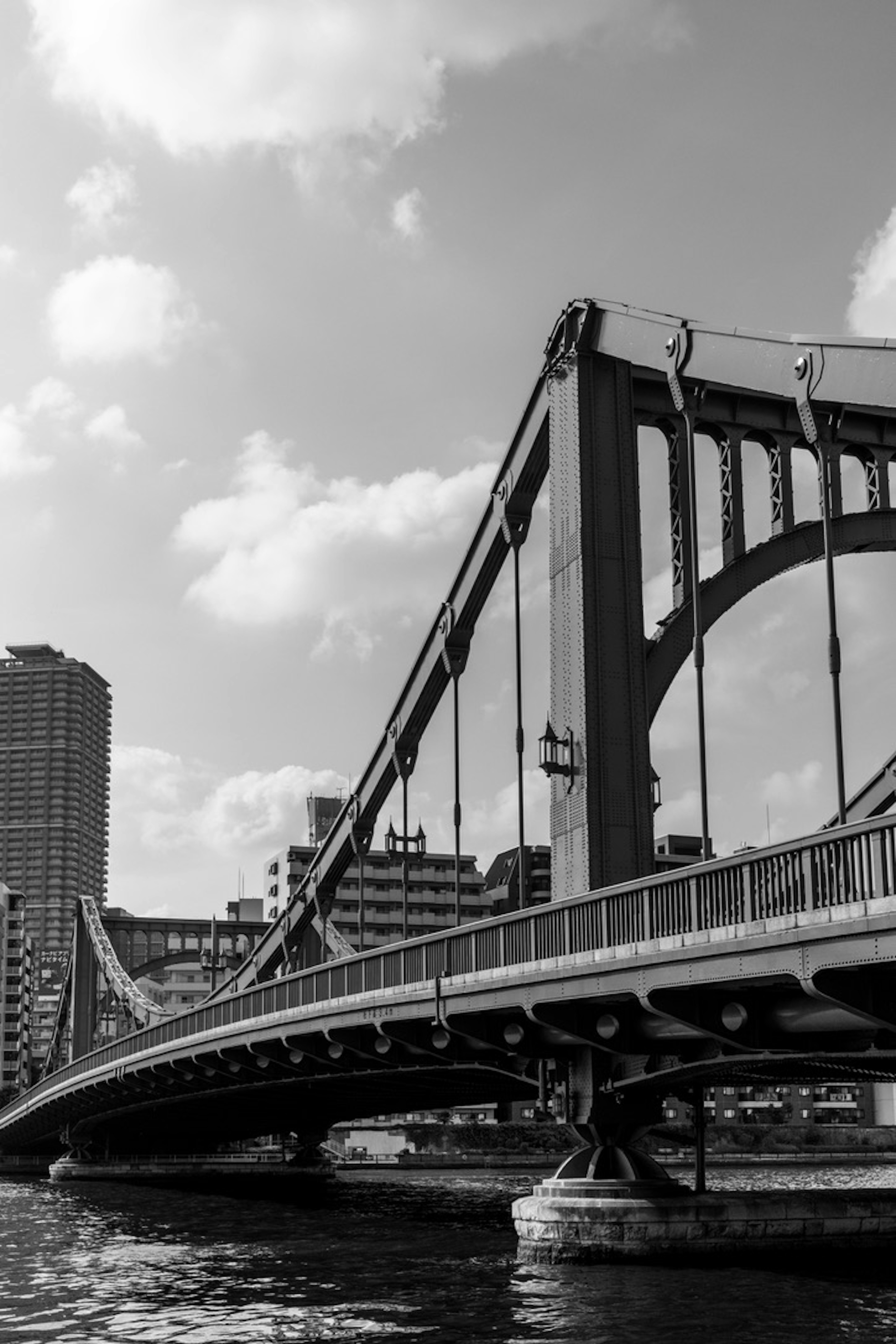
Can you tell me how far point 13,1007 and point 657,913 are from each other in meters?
178

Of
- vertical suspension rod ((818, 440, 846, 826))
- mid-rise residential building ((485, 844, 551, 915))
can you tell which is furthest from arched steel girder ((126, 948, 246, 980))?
vertical suspension rod ((818, 440, 846, 826))

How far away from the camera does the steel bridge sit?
22.7 meters

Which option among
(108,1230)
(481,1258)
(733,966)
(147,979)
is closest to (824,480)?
(733,966)

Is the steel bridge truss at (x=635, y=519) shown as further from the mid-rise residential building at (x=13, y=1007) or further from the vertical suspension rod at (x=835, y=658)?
the mid-rise residential building at (x=13, y=1007)

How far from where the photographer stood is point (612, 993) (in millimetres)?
26359

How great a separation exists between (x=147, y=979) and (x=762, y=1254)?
156332mm

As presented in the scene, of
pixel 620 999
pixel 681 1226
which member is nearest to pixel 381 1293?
pixel 681 1226

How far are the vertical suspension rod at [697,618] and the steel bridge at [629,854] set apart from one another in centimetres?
7

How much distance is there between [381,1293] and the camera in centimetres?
2811

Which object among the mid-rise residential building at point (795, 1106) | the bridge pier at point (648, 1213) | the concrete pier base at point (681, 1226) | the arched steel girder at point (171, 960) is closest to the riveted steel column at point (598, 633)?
the bridge pier at point (648, 1213)

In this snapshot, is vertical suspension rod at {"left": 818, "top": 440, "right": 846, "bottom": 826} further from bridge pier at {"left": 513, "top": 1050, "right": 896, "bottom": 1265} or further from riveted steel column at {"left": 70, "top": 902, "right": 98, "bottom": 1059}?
riveted steel column at {"left": 70, "top": 902, "right": 98, "bottom": 1059}

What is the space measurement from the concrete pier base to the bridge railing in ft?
14.8

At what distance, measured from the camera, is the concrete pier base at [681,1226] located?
2923 centimetres

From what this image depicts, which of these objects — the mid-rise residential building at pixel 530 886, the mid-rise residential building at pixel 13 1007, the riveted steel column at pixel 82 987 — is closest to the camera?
the riveted steel column at pixel 82 987
